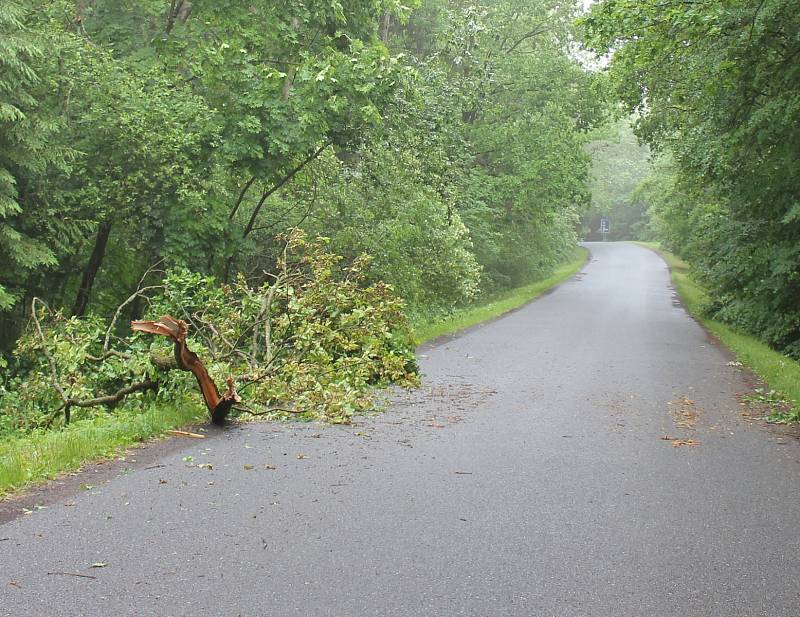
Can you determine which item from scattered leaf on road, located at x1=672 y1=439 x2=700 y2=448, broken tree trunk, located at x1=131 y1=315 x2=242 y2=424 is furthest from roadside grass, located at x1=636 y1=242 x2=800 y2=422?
broken tree trunk, located at x1=131 y1=315 x2=242 y2=424

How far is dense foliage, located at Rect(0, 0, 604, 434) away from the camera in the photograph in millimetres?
10891

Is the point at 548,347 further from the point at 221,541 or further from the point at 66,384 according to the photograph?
the point at 221,541

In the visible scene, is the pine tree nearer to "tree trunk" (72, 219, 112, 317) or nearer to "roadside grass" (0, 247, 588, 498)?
"tree trunk" (72, 219, 112, 317)

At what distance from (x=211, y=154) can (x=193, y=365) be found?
711 cm

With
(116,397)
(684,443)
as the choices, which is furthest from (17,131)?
(684,443)

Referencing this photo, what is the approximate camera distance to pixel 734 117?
12820mm

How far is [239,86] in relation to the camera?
14.5 m

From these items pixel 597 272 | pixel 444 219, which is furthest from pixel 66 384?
pixel 597 272

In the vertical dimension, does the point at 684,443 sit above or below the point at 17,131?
below

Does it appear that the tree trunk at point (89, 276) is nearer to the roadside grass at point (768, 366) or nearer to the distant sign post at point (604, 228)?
the roadside grass at point (768, 366)

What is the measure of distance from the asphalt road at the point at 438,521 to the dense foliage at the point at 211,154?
5.72 ft

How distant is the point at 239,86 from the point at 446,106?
5.93 metres

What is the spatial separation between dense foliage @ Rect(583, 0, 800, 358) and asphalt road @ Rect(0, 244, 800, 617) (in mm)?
4951

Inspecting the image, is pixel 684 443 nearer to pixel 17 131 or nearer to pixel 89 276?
A: pixel 17 131
